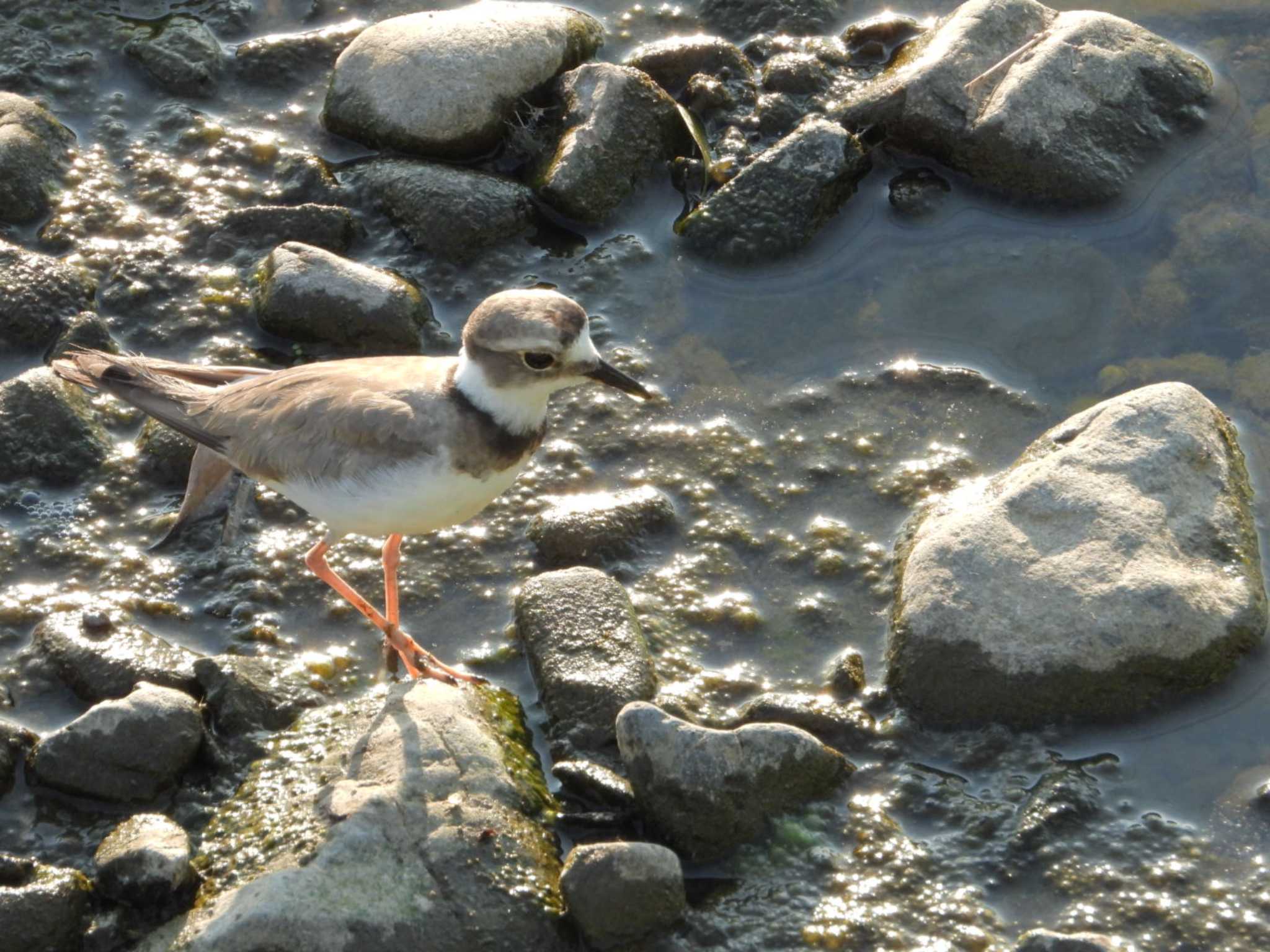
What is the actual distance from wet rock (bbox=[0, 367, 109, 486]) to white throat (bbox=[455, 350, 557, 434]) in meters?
2.46

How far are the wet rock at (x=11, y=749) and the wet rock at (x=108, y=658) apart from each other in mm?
346

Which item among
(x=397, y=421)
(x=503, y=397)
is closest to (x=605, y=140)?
(x=503, y=397)

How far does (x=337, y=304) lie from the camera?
773cm

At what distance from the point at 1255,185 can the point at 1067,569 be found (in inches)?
139

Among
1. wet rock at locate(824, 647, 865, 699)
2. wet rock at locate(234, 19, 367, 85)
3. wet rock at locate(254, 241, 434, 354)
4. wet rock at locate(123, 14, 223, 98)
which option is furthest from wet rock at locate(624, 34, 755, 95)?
wet rock at locate(824, 647, 865, 699)

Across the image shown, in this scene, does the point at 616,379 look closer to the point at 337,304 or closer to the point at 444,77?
the point at 337,304

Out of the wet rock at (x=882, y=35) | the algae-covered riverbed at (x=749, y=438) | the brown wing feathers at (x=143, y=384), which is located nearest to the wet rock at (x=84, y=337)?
the algae-covered riverbed at (x=749, y=438)

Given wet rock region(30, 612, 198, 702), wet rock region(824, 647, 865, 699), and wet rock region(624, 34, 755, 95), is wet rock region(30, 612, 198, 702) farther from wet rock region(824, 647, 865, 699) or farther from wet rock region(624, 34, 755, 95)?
wet rock region(624, 34, 755, 95)

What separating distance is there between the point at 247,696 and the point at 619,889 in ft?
6.40

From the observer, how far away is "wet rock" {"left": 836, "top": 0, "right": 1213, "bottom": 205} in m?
8.30

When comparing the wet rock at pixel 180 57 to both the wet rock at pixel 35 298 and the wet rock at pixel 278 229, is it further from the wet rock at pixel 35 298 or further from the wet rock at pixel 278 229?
the wet rock at pixel 35 298

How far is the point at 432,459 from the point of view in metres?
5.82

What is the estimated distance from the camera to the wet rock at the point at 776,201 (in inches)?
323

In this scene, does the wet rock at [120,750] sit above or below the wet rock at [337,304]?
below
